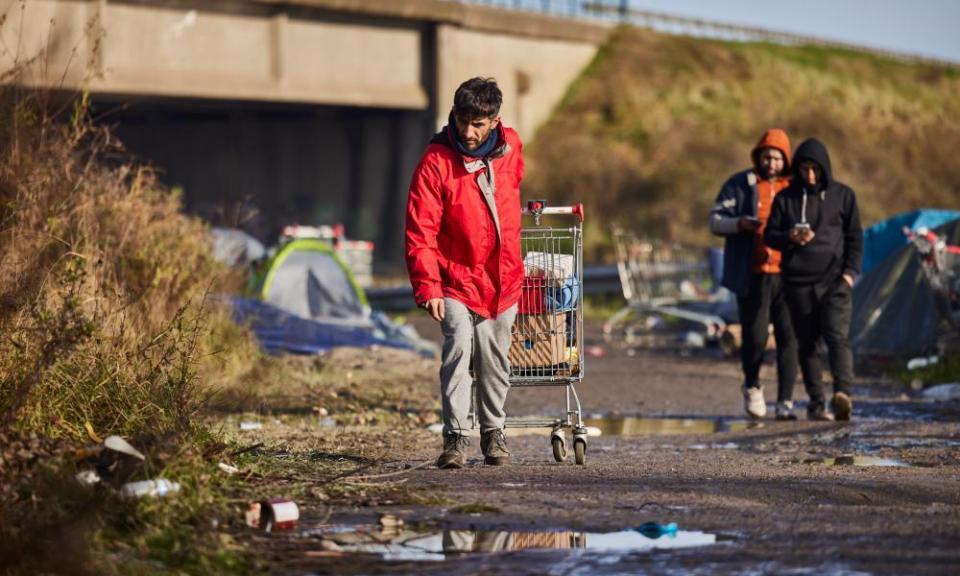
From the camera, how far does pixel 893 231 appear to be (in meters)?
17.6

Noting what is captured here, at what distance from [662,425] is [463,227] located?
14.3ft

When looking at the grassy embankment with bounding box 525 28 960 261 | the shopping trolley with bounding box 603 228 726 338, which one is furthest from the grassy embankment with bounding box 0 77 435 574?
the grassy embankment with bounding box 525 28 960 261

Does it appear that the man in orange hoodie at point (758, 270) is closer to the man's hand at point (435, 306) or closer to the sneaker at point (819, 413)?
the sneaker at point (819, 413)

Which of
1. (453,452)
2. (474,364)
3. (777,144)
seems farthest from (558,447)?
(777,144)

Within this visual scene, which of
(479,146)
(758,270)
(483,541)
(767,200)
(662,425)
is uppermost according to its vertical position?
(479,146)

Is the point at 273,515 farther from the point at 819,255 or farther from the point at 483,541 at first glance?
the point at 819,255

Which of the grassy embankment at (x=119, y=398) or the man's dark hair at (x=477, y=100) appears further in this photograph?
the man's dark hair at (x=477, y=100)

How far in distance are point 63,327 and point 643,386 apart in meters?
8.74

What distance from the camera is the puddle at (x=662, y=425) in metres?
11.6

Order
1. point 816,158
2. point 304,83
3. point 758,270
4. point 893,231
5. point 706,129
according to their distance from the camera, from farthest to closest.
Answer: point 706,129 → point 304,83 → point 893,231 → point 758,270 → point 816,158

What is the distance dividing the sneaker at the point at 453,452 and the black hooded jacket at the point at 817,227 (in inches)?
167

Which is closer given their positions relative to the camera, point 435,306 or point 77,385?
point 77,385

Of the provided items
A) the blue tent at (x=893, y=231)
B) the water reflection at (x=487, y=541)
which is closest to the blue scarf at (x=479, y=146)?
the water reflection at (x=487, y=541)

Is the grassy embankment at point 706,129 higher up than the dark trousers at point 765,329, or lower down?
higher up
